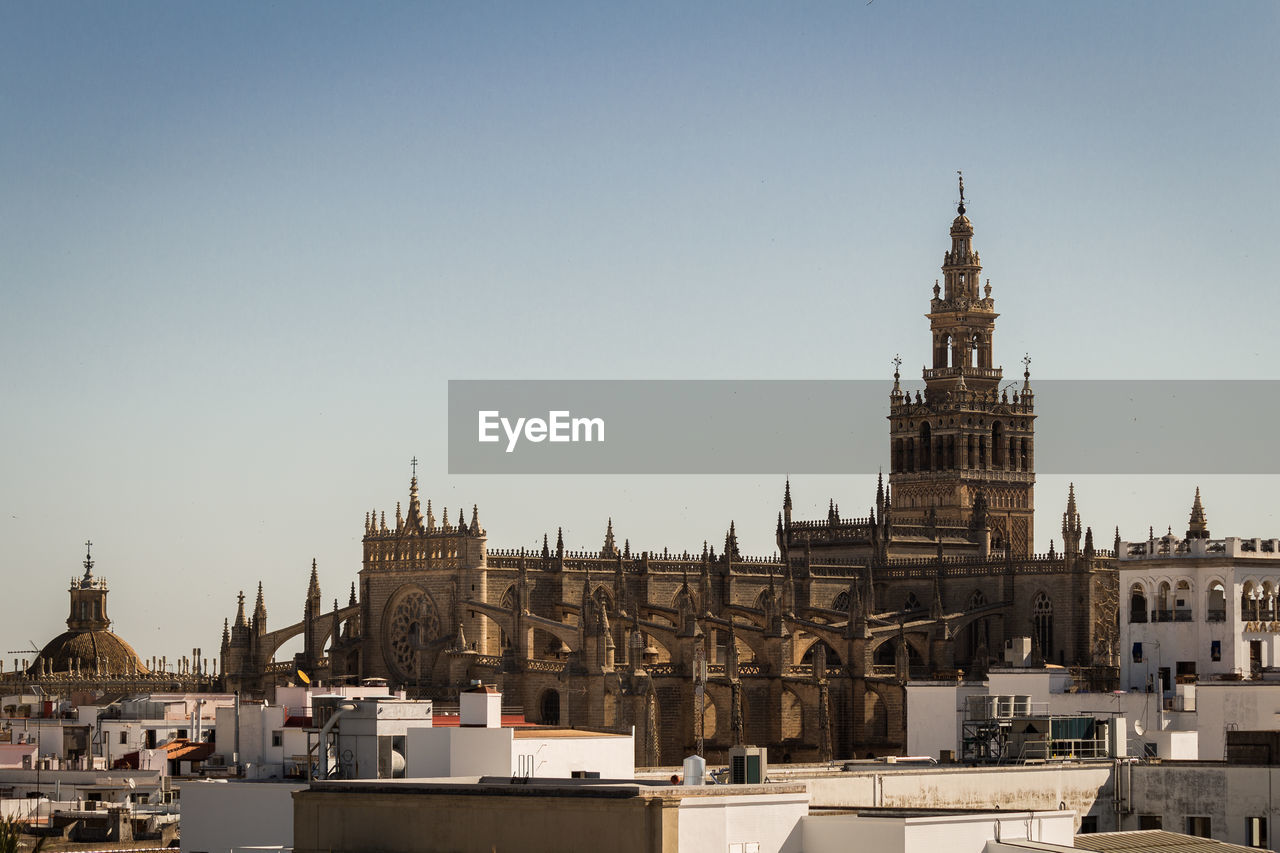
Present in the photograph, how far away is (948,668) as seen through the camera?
114m

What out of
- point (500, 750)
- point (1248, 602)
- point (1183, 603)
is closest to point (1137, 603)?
point (1183, 603)

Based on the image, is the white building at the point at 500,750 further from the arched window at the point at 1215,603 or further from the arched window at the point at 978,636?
the arched window at the point at 978,636

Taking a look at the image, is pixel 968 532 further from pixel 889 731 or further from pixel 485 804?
pixel 485 804

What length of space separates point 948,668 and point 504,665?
20699 millimetres

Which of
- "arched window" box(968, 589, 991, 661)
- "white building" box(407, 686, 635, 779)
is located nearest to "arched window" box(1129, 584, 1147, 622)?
"white building" box(407, 686, 635, 779)

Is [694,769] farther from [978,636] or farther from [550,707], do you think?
[978,636]

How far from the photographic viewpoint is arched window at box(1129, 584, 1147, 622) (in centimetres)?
7444

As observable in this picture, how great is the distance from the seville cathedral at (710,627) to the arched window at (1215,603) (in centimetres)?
2958

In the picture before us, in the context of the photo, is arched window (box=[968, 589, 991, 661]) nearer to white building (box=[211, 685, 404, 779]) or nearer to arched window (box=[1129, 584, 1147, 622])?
arched window (box=[1129, 584, 1147, 622])

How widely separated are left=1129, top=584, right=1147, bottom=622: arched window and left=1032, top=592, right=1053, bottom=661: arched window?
41.5 meters

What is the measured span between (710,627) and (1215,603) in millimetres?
41343

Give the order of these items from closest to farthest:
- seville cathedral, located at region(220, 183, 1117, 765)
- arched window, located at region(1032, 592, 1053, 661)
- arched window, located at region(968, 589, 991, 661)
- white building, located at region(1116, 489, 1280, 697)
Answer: white building, located at region(1116, 489, 1280, 697)
seville cathedral, located at region(220, 183, 1117, 765)
arched window, located at region(1032, 592, 1053, 661)
arched window, located at region(968, 589, 991, 661)

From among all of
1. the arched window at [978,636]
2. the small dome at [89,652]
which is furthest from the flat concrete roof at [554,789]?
the small dome at [89,652]

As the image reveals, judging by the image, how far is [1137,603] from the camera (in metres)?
75.1
